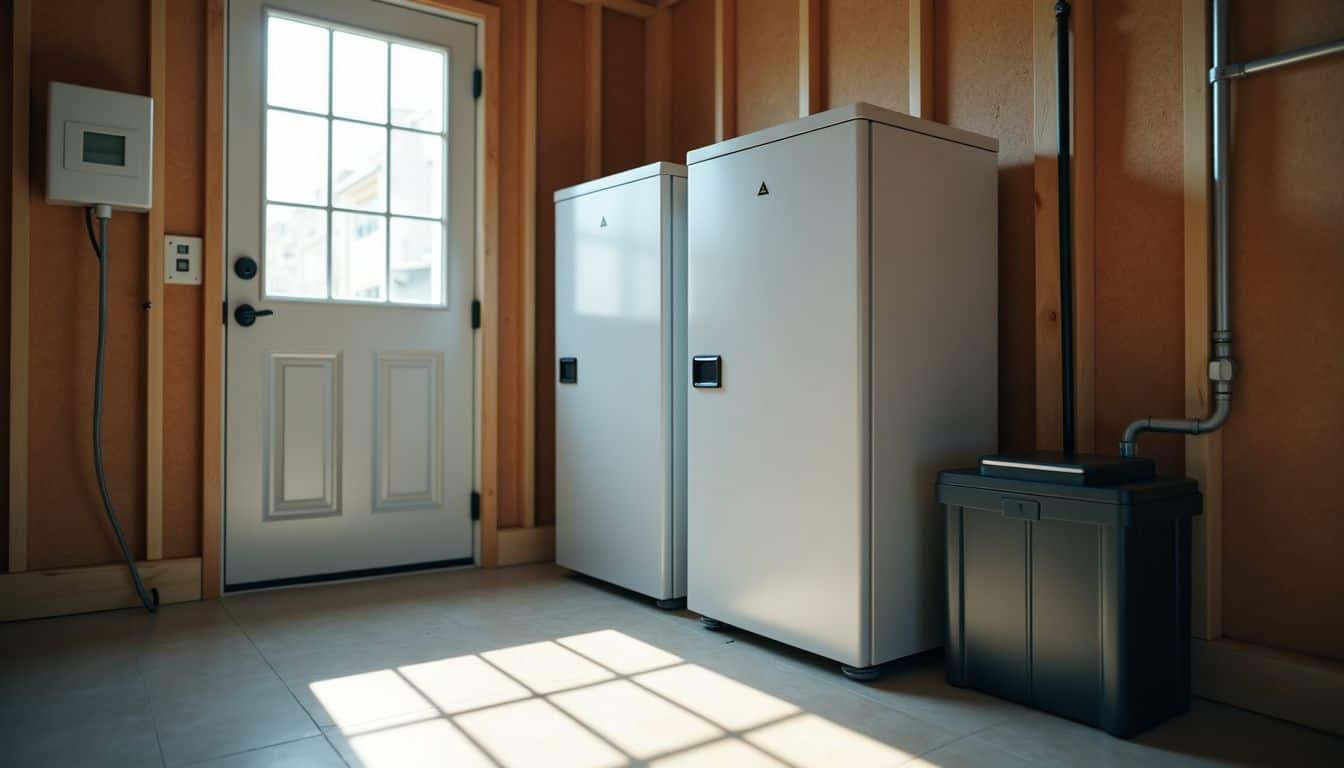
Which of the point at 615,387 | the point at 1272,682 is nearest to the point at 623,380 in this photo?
the point at 615,387

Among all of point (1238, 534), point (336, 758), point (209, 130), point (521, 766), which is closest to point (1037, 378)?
point (1238, 534)

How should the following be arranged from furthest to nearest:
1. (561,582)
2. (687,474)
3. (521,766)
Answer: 1. (561,582)
2. (687,474)
3. (521,766)

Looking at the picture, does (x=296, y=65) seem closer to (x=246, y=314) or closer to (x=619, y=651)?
(x=246, y=314)

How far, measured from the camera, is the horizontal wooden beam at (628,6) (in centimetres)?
392

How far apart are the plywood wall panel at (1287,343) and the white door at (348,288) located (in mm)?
2668

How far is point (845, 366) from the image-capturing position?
7.42 feet

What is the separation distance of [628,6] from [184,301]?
7.47 feet

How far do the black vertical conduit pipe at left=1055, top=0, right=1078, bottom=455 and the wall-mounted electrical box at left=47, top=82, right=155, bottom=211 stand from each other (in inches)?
109

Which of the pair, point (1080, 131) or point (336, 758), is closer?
point (336, 758)

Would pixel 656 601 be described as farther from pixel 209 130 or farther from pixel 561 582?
pixel 209 130

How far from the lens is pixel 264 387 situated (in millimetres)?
3168

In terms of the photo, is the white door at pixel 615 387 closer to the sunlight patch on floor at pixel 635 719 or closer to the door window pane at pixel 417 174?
the door window pane at pixel 417 174

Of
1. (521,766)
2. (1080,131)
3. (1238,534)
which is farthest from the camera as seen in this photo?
(1080,131)

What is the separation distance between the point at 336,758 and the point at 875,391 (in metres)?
1.48
